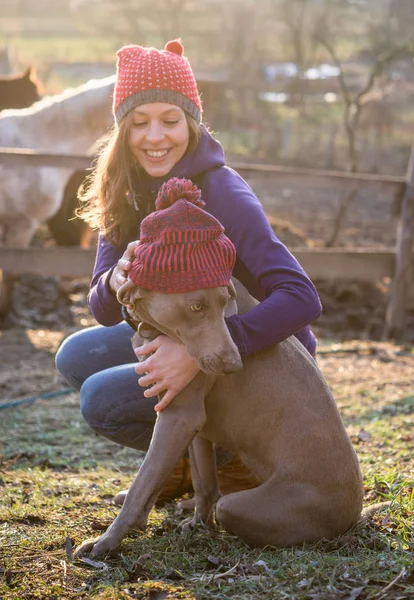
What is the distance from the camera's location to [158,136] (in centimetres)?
304

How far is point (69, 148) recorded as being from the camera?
25.8 feet

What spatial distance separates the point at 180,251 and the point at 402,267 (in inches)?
191

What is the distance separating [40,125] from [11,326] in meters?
1.92

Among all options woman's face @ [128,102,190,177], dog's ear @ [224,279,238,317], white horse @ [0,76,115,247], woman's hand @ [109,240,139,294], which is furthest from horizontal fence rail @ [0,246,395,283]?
dog's ear @ [224,279,238,317]

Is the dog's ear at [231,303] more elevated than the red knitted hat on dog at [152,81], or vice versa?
the red knitted hat on dog at [152,81]

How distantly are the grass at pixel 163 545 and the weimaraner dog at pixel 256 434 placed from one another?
0.10 m

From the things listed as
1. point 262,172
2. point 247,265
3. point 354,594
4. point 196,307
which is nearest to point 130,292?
point 196,307

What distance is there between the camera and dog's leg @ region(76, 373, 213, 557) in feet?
8.57

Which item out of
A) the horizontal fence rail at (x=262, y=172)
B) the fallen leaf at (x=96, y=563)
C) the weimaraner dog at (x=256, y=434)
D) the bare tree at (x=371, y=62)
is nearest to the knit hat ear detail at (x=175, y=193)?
the weimaraner dog at (x=256, y=434)

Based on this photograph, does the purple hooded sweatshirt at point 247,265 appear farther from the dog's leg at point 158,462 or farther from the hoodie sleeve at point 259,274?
the dog's leg at point 158,462

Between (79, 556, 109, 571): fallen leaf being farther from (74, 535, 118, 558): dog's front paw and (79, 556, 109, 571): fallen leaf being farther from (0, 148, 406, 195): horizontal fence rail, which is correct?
(0, 148, 406, 195): horizontal fence rail

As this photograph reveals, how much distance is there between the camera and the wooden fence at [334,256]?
6641mm

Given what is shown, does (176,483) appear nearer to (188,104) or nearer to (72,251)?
(188,104)

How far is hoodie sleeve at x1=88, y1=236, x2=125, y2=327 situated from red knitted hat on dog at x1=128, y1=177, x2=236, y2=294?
61 centimetres
